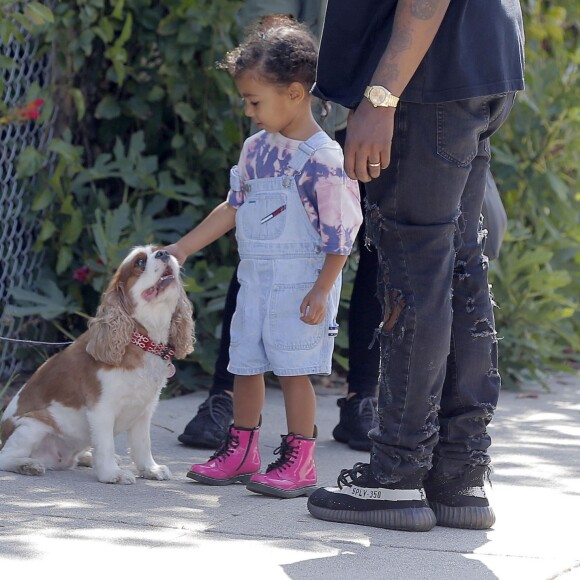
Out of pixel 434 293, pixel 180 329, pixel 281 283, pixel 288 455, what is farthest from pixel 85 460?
pixel 434 293

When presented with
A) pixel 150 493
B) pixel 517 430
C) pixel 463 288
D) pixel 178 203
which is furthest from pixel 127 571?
pixel 178 203

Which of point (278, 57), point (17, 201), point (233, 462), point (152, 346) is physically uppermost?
point (278, 57)

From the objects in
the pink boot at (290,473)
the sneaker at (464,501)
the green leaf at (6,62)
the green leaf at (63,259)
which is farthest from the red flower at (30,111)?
Answer: the sneaker at (464,501)

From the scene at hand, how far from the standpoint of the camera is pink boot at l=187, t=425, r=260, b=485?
395cm

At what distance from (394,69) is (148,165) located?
304 cm

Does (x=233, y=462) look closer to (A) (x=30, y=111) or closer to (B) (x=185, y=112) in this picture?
(A) (x=30, y=111)

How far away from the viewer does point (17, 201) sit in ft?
19.2

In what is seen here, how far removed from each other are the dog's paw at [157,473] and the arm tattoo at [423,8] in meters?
→ 1.95

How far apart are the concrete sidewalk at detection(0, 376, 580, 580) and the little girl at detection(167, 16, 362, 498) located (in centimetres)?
31

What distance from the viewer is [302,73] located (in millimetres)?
3830

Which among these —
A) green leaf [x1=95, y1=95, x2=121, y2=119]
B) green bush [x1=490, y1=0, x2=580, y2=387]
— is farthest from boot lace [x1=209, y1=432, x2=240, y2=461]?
green bush [x1=490, y1=0, x2=580, y2=387]

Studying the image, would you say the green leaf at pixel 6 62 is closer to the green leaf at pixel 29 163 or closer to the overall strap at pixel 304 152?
the green leaf at pixel 29 163

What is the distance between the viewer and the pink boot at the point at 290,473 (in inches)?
146

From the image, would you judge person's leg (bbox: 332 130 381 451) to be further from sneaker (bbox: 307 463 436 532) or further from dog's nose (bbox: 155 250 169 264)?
sneaker (bbox: 307 463 436 532)
